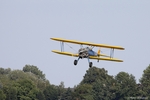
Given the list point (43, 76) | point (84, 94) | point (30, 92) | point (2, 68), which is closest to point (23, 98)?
point (30, 92)

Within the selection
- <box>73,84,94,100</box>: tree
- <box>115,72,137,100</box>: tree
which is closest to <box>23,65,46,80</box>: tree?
<box>73,84,94,100</box>: tree

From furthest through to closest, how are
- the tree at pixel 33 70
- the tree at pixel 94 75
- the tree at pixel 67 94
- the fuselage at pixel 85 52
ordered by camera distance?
the tree at pixel 33 70, the tree at pixel 94 75, the tree at pixel 67 94, the fuselage at pixel 85 52

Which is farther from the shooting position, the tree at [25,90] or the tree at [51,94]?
the tree at [51,94]

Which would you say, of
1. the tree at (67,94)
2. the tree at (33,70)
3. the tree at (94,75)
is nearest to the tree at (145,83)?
the tree at (94,75)

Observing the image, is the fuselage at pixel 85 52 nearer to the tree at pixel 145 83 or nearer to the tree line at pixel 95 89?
the tree line at pixel 95 89

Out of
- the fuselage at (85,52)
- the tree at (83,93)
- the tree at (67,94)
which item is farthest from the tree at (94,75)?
the fuselage at (85,52)

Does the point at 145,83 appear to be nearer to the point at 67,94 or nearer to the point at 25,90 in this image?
the point at 67,94

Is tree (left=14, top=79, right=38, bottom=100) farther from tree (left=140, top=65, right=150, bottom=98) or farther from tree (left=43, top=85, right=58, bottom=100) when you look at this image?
tree (left=140, top=65, right=150, bottom=98)

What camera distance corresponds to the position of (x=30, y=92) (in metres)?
103

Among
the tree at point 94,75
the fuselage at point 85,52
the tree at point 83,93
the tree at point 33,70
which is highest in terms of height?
the tree at point 33,70

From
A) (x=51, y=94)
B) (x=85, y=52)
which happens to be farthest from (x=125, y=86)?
(x=85, y=52)

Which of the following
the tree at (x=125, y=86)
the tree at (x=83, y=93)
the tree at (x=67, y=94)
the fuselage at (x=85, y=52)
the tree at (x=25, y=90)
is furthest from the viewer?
the tree at (x=67, y=94)

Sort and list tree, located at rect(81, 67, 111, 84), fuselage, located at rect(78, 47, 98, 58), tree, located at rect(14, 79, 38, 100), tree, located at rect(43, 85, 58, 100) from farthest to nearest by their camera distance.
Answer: tree, located at rect(81, 67, 111, 84)
tree, located at rect(43, 85, 58, 100)
tree, located at rect(14, 79, 38, 100)
fuselage, located at rect(78, 47, 98, 58)

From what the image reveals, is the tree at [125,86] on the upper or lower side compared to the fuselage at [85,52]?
upper
